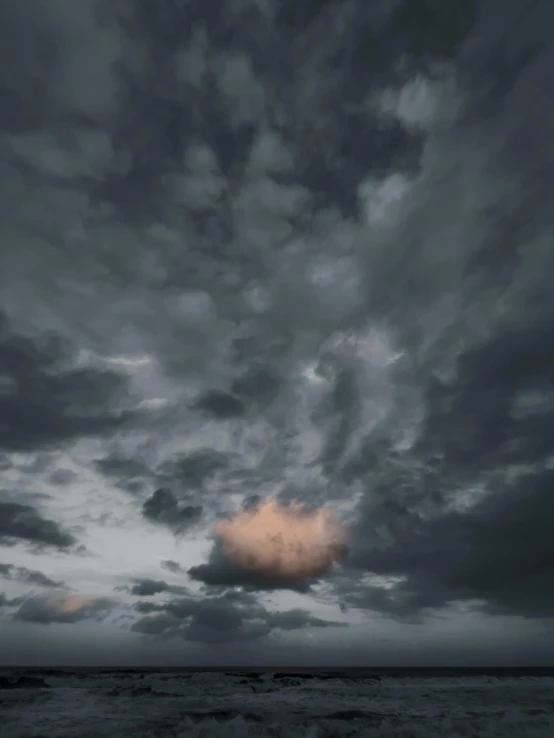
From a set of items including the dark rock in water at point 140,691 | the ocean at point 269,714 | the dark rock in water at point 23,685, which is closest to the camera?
the ocean at point 269,714

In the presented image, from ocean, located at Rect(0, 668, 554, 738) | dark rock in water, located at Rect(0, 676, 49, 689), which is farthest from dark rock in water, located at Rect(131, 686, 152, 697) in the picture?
dark rock in water, located at Rect(0, 676, 49, 689)

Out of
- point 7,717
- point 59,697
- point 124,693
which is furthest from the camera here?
point 124,693

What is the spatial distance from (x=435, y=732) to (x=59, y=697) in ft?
90.4

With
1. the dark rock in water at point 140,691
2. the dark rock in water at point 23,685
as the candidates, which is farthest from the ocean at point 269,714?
the dark rock in water at point 23,685

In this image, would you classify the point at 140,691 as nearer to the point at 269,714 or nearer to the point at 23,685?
the point at 269,714

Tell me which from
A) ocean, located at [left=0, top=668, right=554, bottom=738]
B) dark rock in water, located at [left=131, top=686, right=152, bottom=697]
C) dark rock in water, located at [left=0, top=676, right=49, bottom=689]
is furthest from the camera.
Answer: dark rock in water, located at [left=0, top=676, right=49, bottom=689]

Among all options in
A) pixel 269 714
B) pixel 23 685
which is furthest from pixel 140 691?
pixel 23 685

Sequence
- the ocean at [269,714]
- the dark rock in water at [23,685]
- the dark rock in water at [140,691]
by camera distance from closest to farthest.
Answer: the ocean at [269,714], the dark rock in water at [140,691], the dark rock in water at [23,685]

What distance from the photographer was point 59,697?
3400cm

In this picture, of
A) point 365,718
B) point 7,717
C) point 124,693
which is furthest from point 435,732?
point 124,693

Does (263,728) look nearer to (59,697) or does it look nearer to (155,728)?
(155,728)

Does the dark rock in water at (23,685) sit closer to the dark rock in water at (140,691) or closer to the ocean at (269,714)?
the ocean at (269,714)

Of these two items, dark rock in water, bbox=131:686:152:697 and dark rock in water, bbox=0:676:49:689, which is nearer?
dark rock in water, bbox=131:686:152:697

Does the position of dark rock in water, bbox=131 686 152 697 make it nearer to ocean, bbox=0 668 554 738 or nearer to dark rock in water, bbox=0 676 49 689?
ocean, bbox=0 668 554 738
